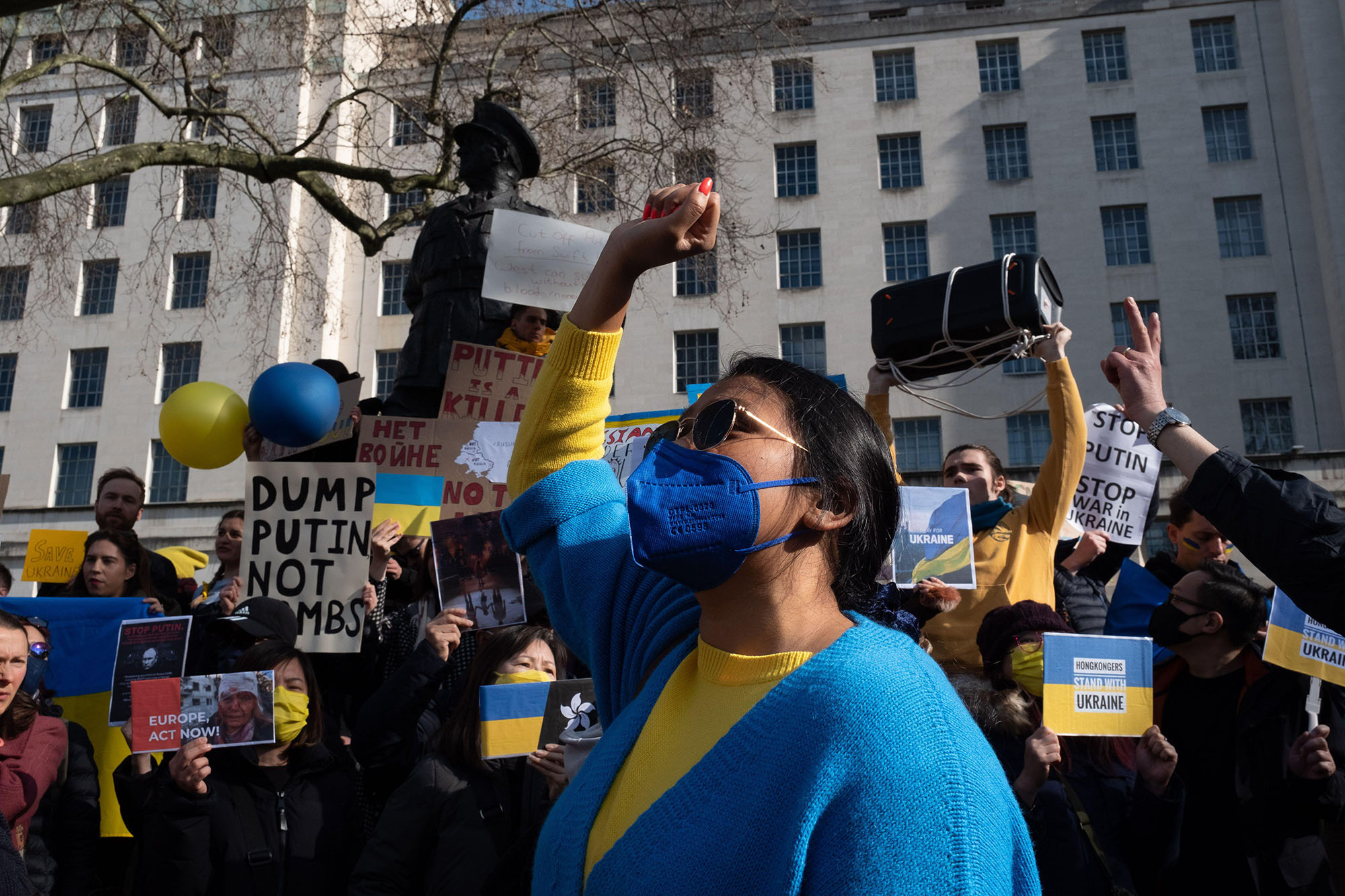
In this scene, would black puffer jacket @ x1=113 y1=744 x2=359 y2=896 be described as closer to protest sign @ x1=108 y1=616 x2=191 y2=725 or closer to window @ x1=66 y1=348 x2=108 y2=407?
protest sign @ x1=108 y1=616 x2=191 y2=725

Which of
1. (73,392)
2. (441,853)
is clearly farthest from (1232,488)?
(73,392)

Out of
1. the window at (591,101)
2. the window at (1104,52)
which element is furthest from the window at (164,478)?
the window at (1104,52)

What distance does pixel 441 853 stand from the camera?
3.96 meters

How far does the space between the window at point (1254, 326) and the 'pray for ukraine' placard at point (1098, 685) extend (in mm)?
35129

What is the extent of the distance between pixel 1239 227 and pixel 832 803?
1567 inches

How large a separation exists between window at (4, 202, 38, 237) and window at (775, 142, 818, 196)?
93.7 feet

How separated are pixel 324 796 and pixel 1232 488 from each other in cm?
329

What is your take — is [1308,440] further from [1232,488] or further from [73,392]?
[73,392]

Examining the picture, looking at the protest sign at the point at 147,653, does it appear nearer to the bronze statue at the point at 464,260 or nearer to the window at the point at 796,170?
the bronze statue at the point at 464,260

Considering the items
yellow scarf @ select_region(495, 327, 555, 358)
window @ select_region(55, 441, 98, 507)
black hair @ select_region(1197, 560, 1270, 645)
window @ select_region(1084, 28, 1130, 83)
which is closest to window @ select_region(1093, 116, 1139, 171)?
window @ select_region(1084, 28, 1130, 83)

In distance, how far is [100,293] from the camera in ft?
133

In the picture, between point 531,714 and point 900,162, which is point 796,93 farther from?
point 531,714

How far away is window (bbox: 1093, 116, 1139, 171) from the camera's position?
1470 inches

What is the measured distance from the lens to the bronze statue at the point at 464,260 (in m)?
7.32
